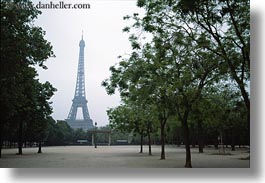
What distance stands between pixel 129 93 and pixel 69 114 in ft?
3.88

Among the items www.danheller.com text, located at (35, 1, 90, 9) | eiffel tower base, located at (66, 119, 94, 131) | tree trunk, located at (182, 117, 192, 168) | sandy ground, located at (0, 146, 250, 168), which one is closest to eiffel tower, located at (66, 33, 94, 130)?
eiffel tower base, located at (66, 119, 94, 131)

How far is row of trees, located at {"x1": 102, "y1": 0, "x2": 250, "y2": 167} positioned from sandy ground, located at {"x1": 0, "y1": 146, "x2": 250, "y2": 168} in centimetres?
36

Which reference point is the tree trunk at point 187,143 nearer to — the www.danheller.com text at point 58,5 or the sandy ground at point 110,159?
the sandy ground at point 110,159

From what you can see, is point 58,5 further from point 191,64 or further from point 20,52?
point 191,64

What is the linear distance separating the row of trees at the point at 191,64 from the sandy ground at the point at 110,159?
0.36 meters

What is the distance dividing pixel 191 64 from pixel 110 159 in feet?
7.90

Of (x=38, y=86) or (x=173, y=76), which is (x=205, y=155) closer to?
(x=173, y=76)

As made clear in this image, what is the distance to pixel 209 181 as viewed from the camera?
579 centimetres

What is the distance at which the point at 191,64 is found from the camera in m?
7.15

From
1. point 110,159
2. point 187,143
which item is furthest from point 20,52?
point 187,143

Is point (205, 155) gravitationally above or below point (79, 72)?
below

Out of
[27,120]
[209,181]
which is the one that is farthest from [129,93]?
[27,120]

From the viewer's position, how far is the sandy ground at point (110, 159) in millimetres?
6203

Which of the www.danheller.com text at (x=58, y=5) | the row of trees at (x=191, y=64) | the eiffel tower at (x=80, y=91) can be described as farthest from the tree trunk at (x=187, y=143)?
the www.danheller.com text at (x=58, y=5)
